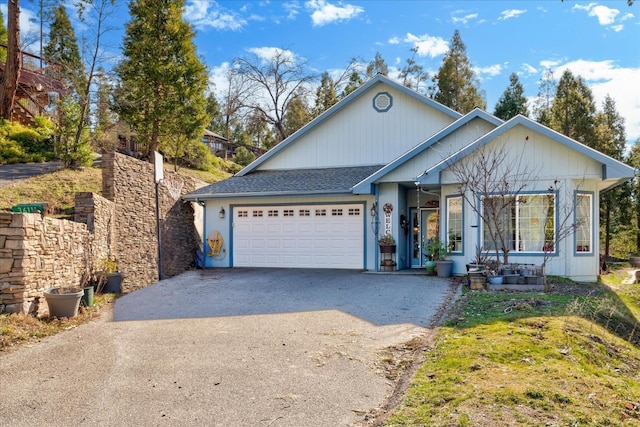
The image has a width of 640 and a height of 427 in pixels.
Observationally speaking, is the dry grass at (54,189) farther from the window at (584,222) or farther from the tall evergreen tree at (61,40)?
the window at (584,222)

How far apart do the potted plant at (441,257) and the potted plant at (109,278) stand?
315 inches

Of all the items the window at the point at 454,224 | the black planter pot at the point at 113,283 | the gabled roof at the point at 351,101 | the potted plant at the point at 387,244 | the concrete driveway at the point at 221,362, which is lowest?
the concrete driveway at the point at 221,362

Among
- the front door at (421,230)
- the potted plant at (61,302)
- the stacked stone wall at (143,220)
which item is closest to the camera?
the potted plant at (61,302)

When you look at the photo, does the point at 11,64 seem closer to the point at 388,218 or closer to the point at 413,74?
the point at 388,218

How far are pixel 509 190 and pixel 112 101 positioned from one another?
17.6 meters

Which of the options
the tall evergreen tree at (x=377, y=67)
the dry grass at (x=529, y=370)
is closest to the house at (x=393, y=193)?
the dry grass at (x=529, y=370)

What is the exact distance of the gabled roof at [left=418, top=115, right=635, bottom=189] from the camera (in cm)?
1142

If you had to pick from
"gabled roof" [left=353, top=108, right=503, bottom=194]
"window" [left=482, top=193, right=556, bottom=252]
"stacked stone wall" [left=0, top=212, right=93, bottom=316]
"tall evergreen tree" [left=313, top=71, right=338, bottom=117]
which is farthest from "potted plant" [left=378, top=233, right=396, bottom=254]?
"tall evergreen tree" [left=313, top=71, right=338, bottom=117]

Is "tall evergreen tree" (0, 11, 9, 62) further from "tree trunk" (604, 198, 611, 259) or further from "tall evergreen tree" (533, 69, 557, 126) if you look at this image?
"tall evergreen tree" (533, 69, 557, 126)

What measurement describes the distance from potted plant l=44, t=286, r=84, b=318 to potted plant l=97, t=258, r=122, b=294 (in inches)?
81.7

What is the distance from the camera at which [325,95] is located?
32.5m

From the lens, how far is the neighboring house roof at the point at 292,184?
1486cm

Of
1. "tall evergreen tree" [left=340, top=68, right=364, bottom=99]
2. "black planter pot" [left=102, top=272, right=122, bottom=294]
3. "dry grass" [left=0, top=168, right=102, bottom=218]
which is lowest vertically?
"black planter pot" [left=102, top=272, right=122, bottom=294]

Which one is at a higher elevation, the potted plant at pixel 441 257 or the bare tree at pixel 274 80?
the bare tree at pixel 274 80
